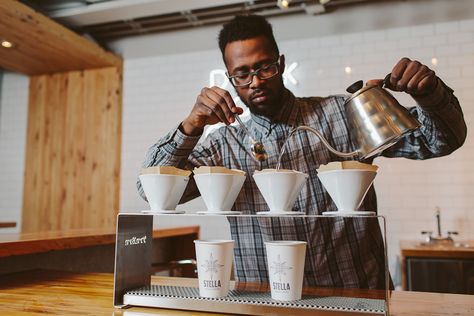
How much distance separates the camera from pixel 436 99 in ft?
3.93

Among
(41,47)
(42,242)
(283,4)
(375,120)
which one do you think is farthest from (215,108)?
(41,47)

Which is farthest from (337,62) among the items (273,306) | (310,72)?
(273,306)

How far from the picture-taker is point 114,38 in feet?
14.2

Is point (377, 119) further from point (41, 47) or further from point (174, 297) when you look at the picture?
point (41, 47)

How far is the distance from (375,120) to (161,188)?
1.73 ft

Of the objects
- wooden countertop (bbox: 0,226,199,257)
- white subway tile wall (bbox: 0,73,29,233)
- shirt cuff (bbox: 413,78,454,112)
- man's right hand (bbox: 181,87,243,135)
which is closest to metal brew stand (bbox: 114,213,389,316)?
man's right hand (bbox: 181,87,243,135)

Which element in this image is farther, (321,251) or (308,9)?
(308,9)

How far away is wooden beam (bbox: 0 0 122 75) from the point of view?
10.5 feet

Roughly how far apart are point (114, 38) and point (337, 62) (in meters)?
2.14

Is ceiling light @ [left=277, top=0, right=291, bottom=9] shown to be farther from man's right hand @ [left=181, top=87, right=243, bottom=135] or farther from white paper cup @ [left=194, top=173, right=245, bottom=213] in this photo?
white paper cup @ [left=194, top=173, right=245, bottom=213]

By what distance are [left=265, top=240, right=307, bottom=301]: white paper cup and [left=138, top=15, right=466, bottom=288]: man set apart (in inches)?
17.9

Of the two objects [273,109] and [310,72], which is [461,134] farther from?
[310,72]

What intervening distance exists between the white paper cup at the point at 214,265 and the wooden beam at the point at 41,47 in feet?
9.10

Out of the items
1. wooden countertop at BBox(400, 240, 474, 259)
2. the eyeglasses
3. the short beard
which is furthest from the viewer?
wooden countertop at BBox(400, 240, 474, 259)
